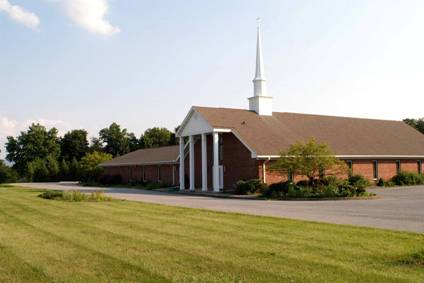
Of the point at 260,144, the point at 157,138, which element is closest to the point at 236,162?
the point at 260,144

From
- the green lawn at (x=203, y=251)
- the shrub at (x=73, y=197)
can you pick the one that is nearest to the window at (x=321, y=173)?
the shrub at (x=73, y=197)

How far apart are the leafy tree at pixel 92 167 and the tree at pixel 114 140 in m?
33.0

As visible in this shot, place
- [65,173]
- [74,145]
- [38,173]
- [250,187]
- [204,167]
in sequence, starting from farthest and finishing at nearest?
[74,145] → [65,173] → [38,173] → [204,167] → [250,187]

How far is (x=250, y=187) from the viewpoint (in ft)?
105

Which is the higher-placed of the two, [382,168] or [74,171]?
[74,171]

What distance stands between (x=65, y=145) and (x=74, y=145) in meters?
2.04

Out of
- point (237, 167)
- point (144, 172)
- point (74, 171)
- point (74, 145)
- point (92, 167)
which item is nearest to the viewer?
point (237, 167)

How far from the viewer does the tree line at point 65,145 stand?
254 feet

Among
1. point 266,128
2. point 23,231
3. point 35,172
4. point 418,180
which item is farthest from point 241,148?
point 35,172

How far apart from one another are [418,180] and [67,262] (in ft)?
120

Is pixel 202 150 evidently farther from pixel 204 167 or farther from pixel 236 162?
pixel 236 162

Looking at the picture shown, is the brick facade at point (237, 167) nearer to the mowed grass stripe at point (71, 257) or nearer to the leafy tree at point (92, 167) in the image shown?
the leafy tree at point (92, 167)

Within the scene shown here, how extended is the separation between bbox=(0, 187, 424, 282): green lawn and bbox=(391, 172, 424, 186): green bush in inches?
1111

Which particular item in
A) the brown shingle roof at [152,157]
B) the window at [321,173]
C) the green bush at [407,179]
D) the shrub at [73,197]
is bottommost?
the shrub at [73,197]
